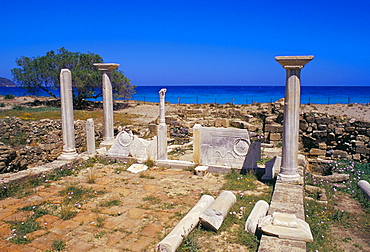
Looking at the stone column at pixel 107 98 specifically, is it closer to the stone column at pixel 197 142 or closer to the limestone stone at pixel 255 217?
the stone column at pixel 197 142

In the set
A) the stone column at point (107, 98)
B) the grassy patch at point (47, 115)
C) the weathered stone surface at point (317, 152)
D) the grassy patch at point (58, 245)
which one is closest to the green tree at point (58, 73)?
the grassy patch at point (47, 115)

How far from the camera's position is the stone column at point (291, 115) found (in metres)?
6.63

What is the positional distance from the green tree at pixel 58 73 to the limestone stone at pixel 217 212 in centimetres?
2564

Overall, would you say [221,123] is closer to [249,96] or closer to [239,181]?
[239,181]

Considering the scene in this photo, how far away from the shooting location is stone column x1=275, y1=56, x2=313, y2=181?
21.8ft

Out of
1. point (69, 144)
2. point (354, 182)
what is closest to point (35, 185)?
point (69, 144)

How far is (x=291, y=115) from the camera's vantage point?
22.3ft

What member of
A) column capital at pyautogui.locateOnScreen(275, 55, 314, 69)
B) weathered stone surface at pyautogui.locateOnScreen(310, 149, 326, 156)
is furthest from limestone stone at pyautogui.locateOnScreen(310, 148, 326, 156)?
column capital at pyautogui.locateOnScreen(275, 55, 314, 69)

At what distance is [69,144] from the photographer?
9.27m

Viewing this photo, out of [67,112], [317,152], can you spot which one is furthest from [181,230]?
[317,152]

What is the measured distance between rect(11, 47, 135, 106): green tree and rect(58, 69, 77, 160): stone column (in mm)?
20643

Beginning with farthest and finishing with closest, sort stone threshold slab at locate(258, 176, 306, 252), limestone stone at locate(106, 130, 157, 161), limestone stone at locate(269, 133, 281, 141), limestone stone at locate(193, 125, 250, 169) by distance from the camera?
limestone stone at locate(269, 133, 281, 141)
limestone stone at locate(106, 130, 157, 161)
limestone stone at locate(193, 125, 250, 169)
stone threshold slab at locate(258, 176, 306, 252)

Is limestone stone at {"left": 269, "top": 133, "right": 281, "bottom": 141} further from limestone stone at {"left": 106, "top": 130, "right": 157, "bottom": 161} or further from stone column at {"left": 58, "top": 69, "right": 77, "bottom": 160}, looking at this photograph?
stone column at {"left": 58, "top": 69, "right": 77, "bottom": 160}

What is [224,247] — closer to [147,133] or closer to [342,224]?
[342,224]
